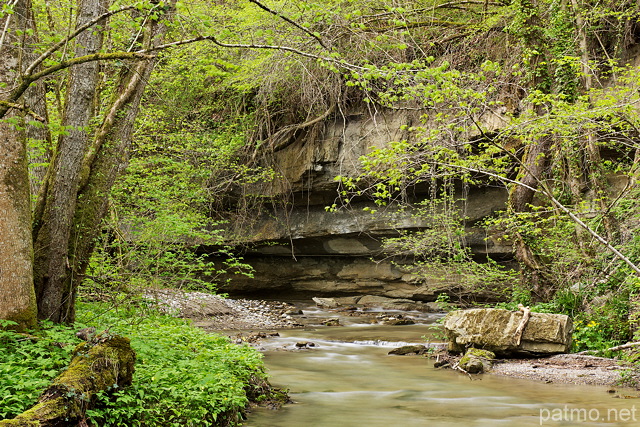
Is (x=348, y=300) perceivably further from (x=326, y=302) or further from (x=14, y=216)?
(x=14, y=216)

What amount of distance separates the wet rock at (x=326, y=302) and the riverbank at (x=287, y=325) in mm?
270

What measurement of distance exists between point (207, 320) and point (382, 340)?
4629 millimetres

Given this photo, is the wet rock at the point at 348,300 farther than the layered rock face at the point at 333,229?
Yes

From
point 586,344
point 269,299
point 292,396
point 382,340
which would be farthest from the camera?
point 269,299

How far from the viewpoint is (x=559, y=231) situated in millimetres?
10297

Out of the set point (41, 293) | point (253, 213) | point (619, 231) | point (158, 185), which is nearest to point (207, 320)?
point (158, 185)

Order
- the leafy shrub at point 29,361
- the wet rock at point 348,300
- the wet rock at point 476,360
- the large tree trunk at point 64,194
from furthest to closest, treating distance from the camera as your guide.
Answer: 1. the wet rock at point 348,300
2. the wet rock at point 476,360
3. the large tree trunk at point 64,194
4. the leafy shrub at point 29,361

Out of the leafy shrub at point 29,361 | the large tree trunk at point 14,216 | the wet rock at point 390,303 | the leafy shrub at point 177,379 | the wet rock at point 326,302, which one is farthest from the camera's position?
the wet rock at point 326,302

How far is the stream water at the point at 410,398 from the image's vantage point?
6121 mm

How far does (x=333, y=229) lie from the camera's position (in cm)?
1781

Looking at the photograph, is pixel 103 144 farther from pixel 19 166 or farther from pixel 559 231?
pixel 559 231

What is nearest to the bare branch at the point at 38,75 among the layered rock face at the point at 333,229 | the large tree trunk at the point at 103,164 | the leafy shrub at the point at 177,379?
the large tree trunk at the point at 103,164

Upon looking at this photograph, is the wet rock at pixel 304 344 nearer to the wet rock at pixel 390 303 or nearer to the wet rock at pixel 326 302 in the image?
the wet rock at pixel 390 303

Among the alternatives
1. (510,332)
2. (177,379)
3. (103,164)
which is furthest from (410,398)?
(103,164)
